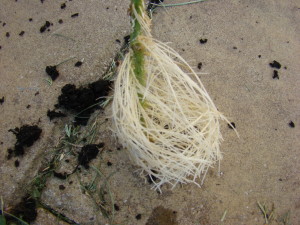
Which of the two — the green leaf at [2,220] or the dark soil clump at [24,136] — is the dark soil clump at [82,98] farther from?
the green leaf at [2,220]

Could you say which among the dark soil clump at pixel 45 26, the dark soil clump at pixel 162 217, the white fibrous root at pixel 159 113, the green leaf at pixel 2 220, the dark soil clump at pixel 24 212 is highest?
the dark soil clump at pixel 45 26

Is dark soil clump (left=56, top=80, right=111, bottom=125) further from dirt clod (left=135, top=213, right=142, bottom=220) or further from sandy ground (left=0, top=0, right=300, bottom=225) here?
dirt clod (left=135, top=213, right=142, bottom=220)

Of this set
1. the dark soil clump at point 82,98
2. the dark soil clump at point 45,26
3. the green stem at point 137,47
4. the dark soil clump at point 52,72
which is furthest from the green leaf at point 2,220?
the dark soil clump at point 45,26

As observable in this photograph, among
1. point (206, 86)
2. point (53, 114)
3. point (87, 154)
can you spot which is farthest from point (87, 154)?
point (206, 86)

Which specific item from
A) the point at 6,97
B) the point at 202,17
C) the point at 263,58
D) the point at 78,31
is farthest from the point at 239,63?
the point at 6,97

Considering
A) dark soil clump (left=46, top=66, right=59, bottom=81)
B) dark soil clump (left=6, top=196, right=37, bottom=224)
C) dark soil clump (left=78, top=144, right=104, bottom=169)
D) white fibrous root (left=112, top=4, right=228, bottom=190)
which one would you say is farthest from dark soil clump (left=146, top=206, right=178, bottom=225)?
dark soil clump (left=46, top=66, right=59, bottom=81)

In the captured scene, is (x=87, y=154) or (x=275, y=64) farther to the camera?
(x=275, y=64)

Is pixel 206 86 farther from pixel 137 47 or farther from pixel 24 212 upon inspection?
pixel 24 212
